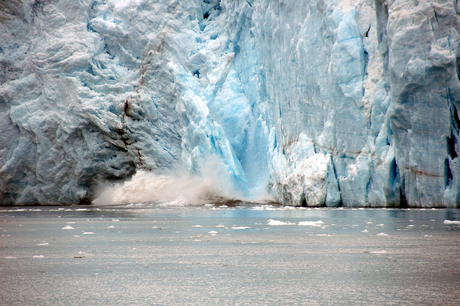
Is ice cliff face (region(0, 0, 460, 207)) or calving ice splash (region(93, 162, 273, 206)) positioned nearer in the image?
ice cliff face (region(0, 0, 460, 207))

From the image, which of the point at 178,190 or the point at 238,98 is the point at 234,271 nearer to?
the point at 178,190

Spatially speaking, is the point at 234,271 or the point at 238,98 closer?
the point at 234,271

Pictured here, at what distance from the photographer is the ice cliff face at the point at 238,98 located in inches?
386

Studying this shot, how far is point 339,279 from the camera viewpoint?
2.09m

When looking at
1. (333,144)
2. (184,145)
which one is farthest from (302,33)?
(184,145)

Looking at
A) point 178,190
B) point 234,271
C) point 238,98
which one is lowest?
point 234,271

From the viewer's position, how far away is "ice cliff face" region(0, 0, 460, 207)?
9.80m

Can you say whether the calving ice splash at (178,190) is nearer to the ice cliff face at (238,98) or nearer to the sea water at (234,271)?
the ice cliff face at (238,98)

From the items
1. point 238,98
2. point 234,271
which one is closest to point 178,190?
point 238,98

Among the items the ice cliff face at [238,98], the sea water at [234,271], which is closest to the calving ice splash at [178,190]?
the ice cliff face at [238,98]

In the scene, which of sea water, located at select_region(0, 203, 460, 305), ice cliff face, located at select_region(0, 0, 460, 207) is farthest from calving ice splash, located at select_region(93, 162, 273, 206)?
sea water, located at select_region(0, 203, 460, 305)

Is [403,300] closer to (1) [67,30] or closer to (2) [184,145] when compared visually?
(2) [184,145]

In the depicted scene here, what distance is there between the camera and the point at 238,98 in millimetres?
15938

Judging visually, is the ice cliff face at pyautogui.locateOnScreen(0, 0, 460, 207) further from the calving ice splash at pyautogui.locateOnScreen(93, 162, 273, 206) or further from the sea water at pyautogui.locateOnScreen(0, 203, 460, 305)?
the sea water at pyautogui.locateOnScreen(0, 203, 460, 305)
